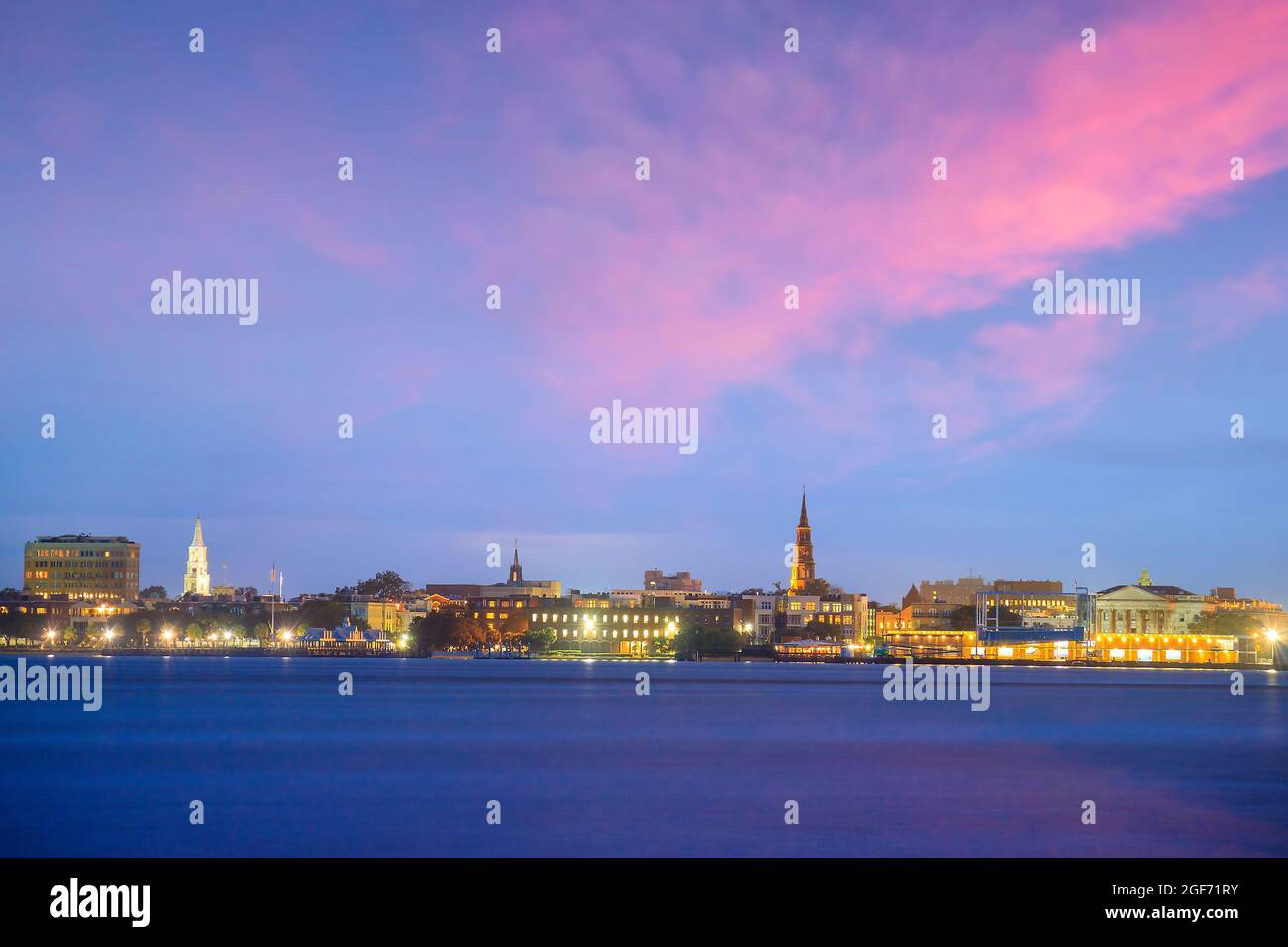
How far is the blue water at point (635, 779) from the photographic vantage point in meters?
41.8

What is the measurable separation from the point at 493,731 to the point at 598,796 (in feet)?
104

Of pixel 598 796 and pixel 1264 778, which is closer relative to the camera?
pixel 598 796

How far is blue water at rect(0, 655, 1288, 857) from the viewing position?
4184 cm

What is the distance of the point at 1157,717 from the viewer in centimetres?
10025

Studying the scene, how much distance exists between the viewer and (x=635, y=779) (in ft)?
189

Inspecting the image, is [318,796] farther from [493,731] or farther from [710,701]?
[710,701]
